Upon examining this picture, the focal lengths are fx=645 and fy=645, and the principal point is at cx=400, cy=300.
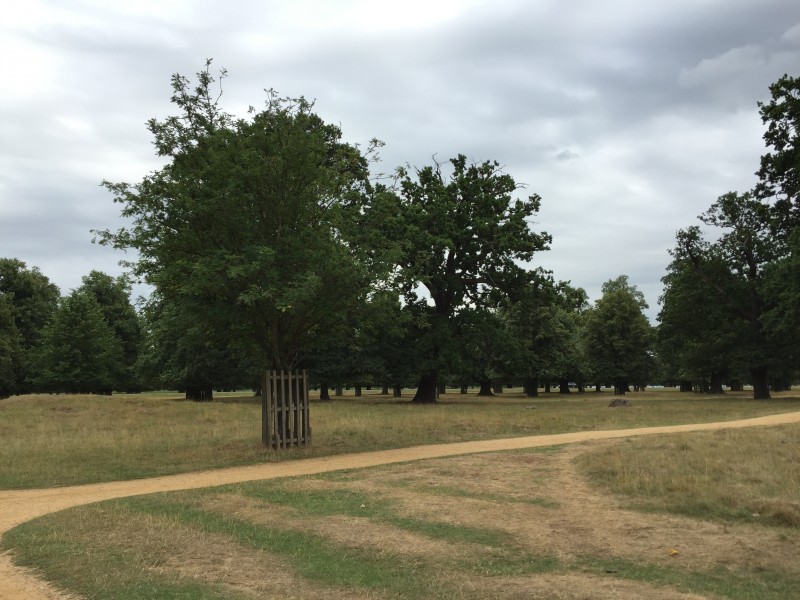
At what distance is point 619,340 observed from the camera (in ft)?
204

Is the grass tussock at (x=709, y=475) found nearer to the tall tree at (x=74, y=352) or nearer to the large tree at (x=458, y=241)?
the large tree at (x=458, y=241)

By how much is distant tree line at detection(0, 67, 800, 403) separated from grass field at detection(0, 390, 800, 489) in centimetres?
288

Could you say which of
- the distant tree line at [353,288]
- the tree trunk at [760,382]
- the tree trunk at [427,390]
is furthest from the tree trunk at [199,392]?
the tree trunk at [760,382]

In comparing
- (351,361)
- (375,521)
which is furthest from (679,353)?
(375,521)

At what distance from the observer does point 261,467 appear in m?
14.3

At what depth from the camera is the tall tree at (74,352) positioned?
53.1 metres

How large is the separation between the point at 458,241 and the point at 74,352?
3500cm

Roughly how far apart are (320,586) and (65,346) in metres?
53.9

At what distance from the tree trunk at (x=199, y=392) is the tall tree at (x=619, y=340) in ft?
119

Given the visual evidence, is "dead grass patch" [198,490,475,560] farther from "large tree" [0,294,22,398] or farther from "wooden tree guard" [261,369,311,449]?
"large tree" [0,294,22,398]

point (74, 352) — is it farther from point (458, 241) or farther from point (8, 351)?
point (458, 241)

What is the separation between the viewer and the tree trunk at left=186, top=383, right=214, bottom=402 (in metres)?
49.3

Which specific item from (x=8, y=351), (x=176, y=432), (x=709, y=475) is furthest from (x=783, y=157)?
(x=8, y=351)

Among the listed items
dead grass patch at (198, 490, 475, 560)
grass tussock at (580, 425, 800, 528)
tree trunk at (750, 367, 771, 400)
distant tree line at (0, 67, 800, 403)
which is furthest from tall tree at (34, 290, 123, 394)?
tree trunk at (750, 367, 771, 400)
